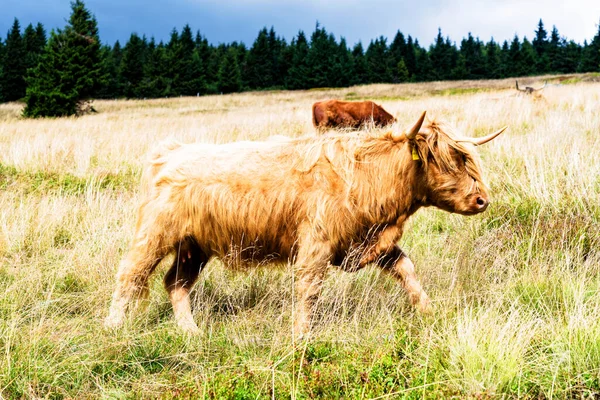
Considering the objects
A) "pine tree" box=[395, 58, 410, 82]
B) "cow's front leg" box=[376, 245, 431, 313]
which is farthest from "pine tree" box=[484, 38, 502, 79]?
"cow's front leg" box=[376, 245, 431, 313]

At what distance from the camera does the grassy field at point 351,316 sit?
8.42 feet

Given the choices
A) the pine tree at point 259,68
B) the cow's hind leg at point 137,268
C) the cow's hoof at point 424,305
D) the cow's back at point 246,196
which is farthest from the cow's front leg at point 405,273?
the pine tree at point 259,68

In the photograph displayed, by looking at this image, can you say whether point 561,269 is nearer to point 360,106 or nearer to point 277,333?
point 277,333

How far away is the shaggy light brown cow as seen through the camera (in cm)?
330

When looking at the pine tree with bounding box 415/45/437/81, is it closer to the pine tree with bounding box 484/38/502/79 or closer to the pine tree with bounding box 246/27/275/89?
the pine tree with bounding box 484/38/502/79

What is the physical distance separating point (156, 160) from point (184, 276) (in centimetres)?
92

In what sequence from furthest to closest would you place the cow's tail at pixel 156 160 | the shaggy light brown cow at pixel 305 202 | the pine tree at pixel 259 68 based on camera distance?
the pine tree at pixel 259 68
the cow's tail at pixel 156 160
the shaggy light brown cow at pixel 305 202

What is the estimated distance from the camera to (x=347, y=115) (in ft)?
42.2

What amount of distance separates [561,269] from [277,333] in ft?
7.41

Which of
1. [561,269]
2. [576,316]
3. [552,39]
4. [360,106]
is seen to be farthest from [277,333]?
[552,39]

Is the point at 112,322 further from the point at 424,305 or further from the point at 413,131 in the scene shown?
the point at 413,131

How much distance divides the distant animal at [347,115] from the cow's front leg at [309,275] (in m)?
9.06

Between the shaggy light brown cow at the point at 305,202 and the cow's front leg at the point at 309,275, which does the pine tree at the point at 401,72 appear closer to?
the shaggy light brown cow at the point at 305,202

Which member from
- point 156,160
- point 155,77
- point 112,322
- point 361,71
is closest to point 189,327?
point 112,322
